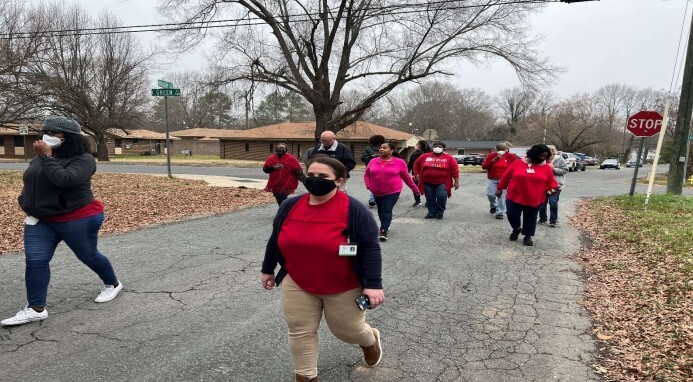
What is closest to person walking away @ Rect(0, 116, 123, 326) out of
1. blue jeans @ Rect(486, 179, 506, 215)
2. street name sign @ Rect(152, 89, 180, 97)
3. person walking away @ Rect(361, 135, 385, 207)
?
person walking away @ Rect(361, 135, 385, 207)

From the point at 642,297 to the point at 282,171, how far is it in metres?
5.85

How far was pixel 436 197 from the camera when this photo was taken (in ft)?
31.1

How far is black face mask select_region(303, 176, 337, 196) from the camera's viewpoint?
2670 mm

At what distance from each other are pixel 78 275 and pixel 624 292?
615cm

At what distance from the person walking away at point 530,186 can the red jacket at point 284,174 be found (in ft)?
12.4

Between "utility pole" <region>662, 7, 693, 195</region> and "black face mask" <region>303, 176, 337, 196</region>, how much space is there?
1511cm

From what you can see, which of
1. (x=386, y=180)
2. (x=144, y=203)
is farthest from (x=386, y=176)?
(x=144, y=203)

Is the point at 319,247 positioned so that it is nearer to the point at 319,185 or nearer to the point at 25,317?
the point at 319,185

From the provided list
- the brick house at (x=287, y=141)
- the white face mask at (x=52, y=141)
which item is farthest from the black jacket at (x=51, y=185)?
the brick house at (x=287, y=141)

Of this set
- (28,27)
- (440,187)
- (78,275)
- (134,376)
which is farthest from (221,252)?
(28,27)

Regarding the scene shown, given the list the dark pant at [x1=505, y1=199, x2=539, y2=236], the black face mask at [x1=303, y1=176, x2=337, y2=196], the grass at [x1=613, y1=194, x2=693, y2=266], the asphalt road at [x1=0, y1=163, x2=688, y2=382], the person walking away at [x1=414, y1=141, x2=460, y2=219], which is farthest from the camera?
the person walking away at [x1=414, y1=141, x2=460, y2=219]

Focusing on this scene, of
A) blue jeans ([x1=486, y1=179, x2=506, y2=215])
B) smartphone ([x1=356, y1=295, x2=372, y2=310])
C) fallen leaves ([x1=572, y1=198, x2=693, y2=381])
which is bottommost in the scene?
fallen leaves ([x1=572, y1=198, x2=693, y2=381])

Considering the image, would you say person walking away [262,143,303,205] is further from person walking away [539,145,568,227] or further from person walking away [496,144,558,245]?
person walking away [539,145,568,227]

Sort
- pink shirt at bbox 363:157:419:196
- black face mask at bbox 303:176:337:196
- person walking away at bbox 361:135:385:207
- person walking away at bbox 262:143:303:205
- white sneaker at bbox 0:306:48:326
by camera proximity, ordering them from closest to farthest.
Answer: black face mask at bbox 303:176:337:196 < white sneaker at bbox 0:306:48:326 < pink shirt at bbox 363:157:419:196 < person walking away at bbox 361:135:385:207 < person walking away at bbox 262:143:303:205
